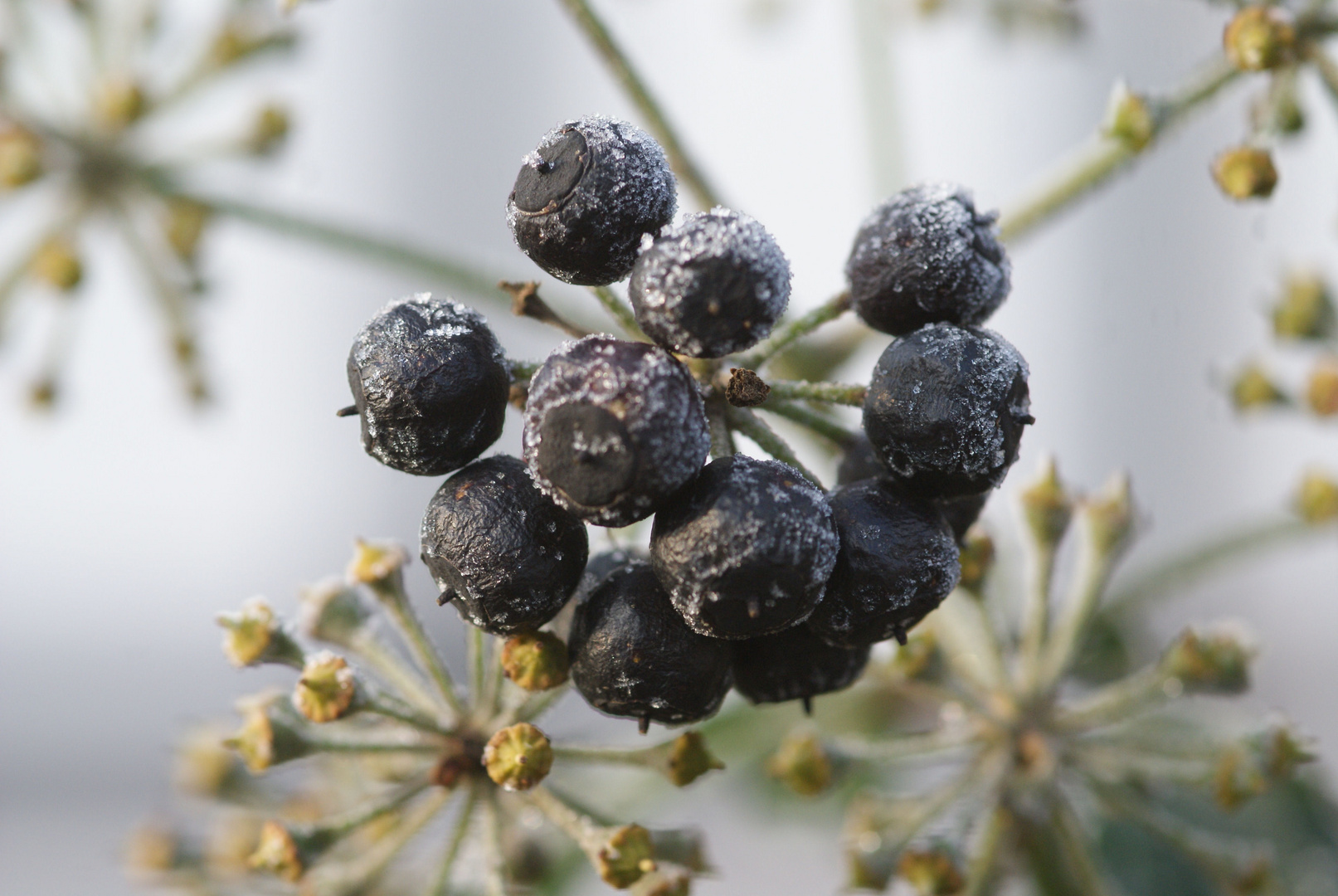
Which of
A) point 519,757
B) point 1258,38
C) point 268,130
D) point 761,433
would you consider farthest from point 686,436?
point 268,130

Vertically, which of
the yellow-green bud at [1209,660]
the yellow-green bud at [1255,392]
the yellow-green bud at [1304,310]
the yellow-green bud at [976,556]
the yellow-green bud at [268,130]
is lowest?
the yellow-green bud at [1209,660]

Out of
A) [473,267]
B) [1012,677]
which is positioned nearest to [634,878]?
[1012,677]

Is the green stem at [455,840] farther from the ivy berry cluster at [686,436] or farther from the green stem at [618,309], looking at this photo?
the green stem at [618,309]

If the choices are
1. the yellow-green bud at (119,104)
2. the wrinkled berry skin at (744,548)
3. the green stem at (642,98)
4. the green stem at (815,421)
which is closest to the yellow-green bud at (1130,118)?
the green stem at (642,98)

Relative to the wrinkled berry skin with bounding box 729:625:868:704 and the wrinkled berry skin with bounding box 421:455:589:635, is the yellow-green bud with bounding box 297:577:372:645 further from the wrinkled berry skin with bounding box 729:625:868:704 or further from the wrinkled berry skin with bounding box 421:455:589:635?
the wrinkled berry skin with bounding box 729:625:868:704

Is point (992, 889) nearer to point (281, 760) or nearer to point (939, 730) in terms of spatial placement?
point (939, 730)

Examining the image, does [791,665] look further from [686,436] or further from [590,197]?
[590,197]

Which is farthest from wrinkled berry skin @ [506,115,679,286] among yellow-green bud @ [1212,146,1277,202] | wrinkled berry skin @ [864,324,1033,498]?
yellow-green bud @ [1212,146,1277,202]
